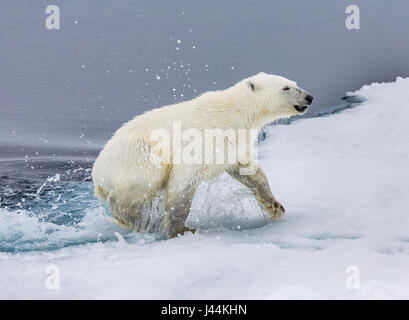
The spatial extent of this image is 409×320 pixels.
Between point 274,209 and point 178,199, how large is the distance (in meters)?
0.88

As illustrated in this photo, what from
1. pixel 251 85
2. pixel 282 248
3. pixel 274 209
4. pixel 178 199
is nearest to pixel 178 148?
pixel 178 199

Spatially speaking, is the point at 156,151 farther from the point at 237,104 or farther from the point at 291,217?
the point at 291,217

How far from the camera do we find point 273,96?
4477mm

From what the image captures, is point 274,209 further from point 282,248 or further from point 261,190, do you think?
point 282,248

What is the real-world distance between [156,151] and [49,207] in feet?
5.31

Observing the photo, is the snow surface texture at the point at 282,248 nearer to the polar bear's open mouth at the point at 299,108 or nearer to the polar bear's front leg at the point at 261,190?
the polar bear's front leg at the point at 261,190

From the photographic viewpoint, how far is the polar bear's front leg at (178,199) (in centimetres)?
420

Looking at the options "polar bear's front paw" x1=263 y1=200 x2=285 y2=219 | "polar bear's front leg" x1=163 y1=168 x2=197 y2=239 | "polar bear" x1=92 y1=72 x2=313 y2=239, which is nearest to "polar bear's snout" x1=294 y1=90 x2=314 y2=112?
"polar bear" x1=92 y1=72 x2=313 y2=239

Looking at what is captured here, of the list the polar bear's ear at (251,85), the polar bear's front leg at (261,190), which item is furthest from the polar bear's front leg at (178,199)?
the polar bear's ear at (251,85)

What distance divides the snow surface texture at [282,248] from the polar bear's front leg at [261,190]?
0.10 m

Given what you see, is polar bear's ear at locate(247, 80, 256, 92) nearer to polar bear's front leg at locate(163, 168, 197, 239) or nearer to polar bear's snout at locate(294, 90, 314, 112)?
polar bear's snout at locate(294, 90, 314, 112)

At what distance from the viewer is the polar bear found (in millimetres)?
4242

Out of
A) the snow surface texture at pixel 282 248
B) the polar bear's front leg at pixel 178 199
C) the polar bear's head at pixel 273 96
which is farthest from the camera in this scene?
the polar bear's head at pixel 273 96
